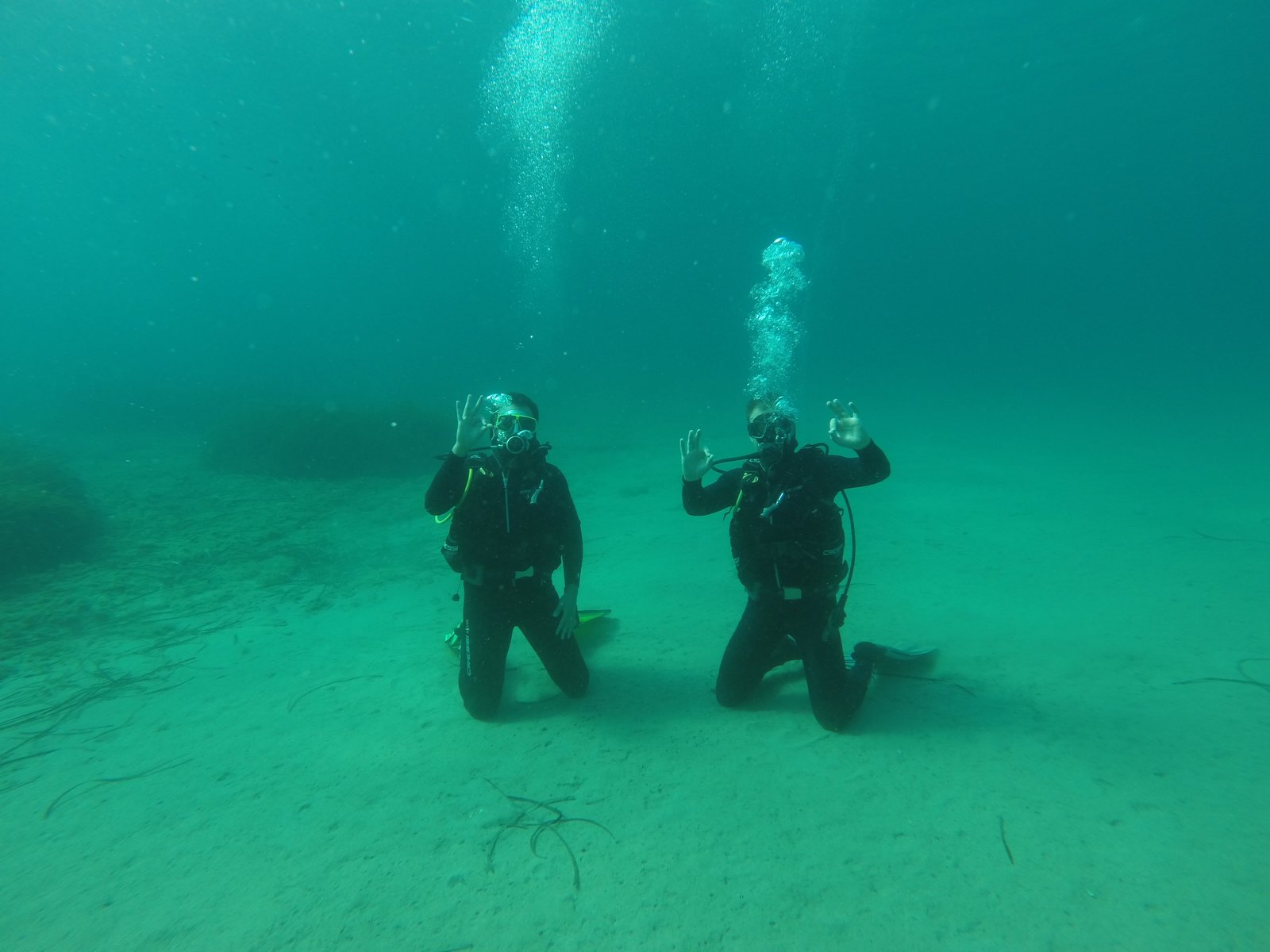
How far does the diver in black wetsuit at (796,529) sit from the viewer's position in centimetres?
399

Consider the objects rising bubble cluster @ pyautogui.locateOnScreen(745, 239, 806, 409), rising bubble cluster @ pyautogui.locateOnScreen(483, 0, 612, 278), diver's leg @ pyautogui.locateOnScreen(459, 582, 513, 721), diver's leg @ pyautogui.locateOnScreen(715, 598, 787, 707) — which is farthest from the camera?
rising bubble cluster @ pyautogui.locateOnScreen(483, 0, 612, 278)

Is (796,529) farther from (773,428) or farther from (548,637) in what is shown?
(548,637)

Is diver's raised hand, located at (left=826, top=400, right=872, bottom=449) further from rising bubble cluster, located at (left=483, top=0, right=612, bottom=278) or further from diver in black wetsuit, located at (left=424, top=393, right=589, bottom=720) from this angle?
rising bubble cluster, located at (left=483, top=0, right=612, bottom=278)

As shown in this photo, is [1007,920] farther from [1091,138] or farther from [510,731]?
[1091,138]

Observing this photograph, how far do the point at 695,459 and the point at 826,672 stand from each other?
5.76ft

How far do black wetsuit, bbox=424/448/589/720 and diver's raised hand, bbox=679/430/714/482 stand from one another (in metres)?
0.90

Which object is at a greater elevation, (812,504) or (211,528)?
(812,504)

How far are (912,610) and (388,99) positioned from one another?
233 feet

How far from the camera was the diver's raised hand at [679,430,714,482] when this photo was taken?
409cm

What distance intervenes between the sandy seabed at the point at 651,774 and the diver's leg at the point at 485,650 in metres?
0.24

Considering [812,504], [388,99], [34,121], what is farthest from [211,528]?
[34,121]

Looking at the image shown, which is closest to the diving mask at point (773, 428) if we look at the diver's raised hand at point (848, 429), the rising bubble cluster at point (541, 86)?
the diver's raised hand at point (848, 429)

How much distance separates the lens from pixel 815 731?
396cm

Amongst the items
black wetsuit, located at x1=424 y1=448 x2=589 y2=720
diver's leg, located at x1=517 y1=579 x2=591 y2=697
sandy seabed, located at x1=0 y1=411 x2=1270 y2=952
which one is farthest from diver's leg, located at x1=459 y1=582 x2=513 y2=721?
sandy seabed, located at x1=0 y1=411 x2=1270 y2=952
